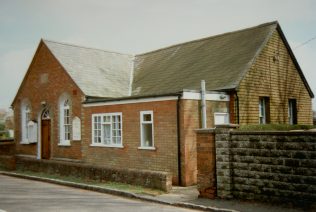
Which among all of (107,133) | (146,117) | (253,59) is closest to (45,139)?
(107,133)

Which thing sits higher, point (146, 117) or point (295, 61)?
point (295, 61)

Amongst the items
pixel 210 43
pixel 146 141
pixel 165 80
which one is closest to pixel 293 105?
pixel 210 43

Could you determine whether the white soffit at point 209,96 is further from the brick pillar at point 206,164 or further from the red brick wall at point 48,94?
the red brick wall at point 48,94

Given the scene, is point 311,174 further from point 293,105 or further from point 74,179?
point 293,105

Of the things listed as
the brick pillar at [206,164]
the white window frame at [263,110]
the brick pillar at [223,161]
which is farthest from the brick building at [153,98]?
the brick pillar at [223,161]

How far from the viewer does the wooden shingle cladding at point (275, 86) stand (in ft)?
57.0

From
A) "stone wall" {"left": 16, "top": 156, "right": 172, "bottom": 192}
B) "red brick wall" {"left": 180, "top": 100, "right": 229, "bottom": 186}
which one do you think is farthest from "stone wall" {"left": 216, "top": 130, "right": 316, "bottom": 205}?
"red brick wall" {"left": 180, "top": 100, "right": 229, "bottom": 186}

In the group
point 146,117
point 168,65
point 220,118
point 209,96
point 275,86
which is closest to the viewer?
point 209,96

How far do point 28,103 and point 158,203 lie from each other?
17.8 m

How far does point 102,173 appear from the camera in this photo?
15031mm

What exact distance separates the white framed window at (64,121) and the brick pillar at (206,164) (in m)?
12.9

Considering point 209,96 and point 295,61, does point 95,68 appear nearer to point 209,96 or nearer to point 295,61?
point 209,96

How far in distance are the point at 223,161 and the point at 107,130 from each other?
9.09 metres

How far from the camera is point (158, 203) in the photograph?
37.0 ft
